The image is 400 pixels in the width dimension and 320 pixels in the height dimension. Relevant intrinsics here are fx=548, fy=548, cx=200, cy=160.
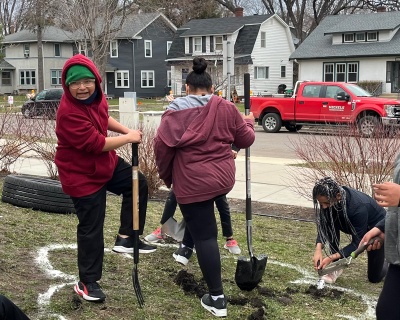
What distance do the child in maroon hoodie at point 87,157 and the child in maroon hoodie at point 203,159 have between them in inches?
13.1

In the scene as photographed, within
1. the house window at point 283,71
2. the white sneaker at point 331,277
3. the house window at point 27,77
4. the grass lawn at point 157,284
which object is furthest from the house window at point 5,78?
the white sneaker at point 331,277

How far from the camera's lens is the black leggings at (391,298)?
2.74 meters

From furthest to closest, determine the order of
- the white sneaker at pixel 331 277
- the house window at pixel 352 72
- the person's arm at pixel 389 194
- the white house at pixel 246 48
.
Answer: the white house at pixel 246 48
the house window at pixel 352 72
the white sneaker at pixel 331 277
the person's arm at pixel 389 194

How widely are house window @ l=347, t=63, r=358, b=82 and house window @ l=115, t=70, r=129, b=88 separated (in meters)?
21.0

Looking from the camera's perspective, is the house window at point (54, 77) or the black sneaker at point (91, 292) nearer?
the black sneaker at point (91, 292)

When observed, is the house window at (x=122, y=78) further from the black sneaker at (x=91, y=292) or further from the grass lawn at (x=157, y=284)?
the black sneaker at (x=91, y=292)

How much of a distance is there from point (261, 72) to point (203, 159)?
43.2 metres

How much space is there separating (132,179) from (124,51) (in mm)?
48919

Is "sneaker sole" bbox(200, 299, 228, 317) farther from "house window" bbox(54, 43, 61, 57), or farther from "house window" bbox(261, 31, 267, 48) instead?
"house window" bbox(54, 43, 61, 57)

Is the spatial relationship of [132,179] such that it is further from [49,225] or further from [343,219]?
[49,225]

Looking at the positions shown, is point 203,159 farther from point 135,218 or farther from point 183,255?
point 183,255

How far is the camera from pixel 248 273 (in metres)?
4.20

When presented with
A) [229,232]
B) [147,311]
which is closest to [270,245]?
[229,232]

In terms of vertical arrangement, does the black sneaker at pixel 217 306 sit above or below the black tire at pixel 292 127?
below
